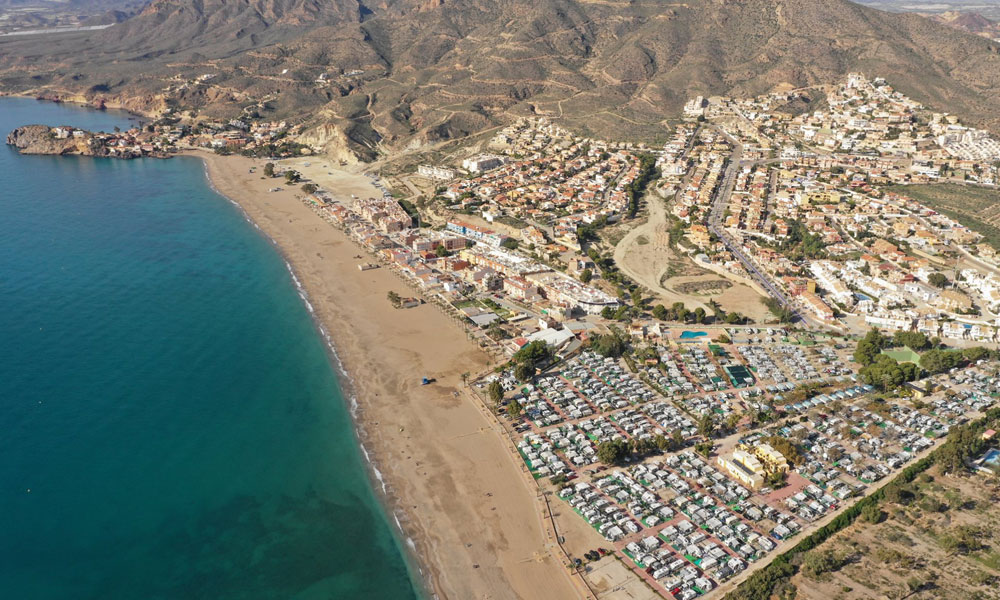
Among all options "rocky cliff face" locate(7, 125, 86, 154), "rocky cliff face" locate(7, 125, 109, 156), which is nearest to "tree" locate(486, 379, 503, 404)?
"rocky cliff face" locate(7, 125, 109, 156)

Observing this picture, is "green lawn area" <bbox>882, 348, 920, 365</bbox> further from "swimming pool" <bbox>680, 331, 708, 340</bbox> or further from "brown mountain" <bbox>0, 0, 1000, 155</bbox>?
"brown mountain" <bbox>0, 0, 1000, 155</bbox>

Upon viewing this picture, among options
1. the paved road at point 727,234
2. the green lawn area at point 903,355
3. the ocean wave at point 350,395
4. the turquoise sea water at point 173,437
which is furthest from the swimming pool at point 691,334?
the turquoise sea water at point 173,437

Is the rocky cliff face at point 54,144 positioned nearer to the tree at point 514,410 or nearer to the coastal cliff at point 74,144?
the coastal cliff at point 74,144

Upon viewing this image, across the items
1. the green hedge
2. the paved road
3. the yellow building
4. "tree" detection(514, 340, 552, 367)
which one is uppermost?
the paved road

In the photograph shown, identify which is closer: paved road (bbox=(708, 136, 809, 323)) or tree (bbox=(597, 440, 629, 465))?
tree (bbox=(597, 440, 629, 465))

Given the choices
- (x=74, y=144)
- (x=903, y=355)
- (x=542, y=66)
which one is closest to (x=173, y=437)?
(x=903, y=355)

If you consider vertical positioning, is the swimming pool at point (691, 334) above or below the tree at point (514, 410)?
above

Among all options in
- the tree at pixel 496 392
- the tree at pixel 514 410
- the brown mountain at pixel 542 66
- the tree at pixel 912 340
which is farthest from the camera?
the brown mountain at pixel 542 66
